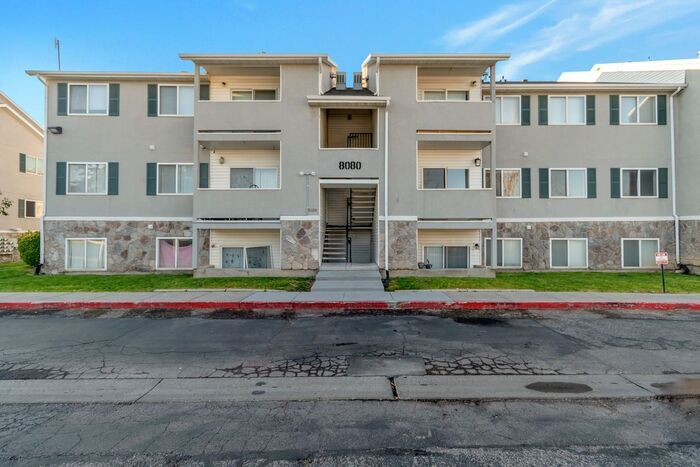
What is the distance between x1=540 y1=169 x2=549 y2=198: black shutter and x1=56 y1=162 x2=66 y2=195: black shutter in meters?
22.4

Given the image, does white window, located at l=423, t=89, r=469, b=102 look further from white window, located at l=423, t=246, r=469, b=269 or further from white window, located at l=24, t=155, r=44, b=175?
white window, located at l=24, t=155, r=44, b=175

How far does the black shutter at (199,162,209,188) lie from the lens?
1588cm

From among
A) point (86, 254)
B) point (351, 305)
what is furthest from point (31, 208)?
point (351, 305)

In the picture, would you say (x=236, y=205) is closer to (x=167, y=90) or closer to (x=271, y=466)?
(x=167, y=90)

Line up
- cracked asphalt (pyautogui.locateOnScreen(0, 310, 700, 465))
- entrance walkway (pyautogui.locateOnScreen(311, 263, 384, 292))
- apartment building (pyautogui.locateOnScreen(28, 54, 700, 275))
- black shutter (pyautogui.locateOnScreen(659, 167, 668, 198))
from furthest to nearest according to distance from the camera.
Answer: black shutter (pyautogui.locateOnScreen(659, 167, 668, 198))
apartment building (pyautogui.locateOnScreen(28, 54, 700, 275))
entrance walkway (pyautogui.locateOnScreen(311, 263, 384, 292))
cracked asphalt (pyautogui.locateOnScreen(0, 310, 700, 465))

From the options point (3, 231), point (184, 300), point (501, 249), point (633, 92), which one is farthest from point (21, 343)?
point (633, 92)

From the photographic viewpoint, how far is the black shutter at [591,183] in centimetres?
1683

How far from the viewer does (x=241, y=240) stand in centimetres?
1603

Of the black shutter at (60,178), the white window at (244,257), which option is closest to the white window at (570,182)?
the white window at (244,257)

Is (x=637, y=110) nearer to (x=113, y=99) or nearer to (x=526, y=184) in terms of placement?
(x=526, y=184)

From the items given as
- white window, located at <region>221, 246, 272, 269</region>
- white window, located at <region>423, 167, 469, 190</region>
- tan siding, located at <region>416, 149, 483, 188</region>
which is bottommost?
white window, located at <region>221, 246, 272, 269</region>

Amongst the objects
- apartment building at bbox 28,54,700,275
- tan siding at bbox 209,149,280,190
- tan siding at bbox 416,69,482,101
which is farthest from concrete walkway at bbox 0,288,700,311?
tan siding at bbox 416,69,482,101

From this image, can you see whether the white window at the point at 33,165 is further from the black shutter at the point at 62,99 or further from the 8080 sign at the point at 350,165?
the 8080 sign at the point at 350,165

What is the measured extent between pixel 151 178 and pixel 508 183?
17.0 m
